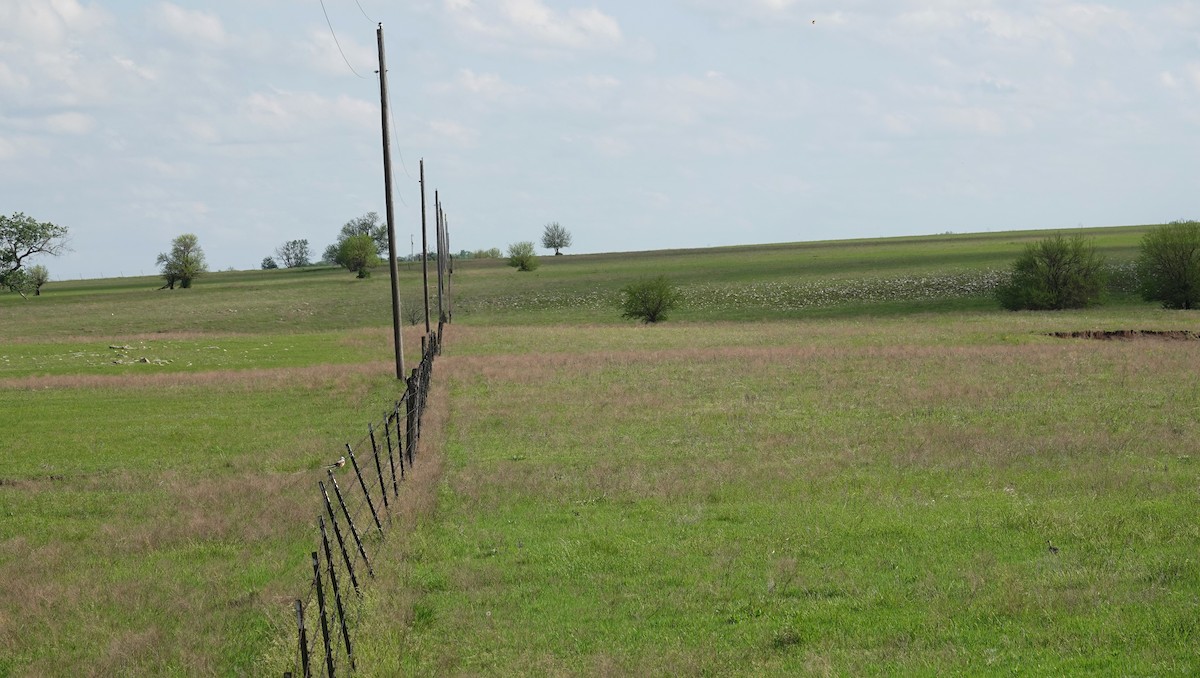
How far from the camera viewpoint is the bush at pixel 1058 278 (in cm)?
7538

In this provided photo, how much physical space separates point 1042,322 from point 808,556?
162ft

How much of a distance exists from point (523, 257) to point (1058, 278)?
3697 inches

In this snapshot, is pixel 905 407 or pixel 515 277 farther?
pixel 515 277

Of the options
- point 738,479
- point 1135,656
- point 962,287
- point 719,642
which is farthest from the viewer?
point 962,287

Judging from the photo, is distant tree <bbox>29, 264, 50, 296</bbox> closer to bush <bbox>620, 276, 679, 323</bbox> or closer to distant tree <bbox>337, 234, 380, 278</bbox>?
distant tree <bbox>337, 234, 380, 278</bbox>

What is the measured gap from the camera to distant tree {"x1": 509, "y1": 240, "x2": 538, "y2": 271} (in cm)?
15712

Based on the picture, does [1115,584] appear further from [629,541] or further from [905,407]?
[905,407]

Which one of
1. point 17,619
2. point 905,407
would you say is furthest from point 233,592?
point 905,407

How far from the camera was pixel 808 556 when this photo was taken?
12617 mm

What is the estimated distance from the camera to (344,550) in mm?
9852

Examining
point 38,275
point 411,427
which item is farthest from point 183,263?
point 411,427

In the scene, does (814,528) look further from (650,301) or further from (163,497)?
(650,301)

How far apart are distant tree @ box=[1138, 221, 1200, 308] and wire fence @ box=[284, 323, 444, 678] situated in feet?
209

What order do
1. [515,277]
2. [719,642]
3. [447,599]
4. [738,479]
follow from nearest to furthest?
[719,642] → [447,599] → [738,479] → [515,277]
